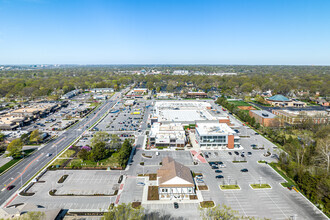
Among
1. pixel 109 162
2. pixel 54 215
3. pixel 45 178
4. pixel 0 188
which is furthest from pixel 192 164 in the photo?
pixel 0 188

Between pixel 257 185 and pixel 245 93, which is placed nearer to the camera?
pixel 257 185

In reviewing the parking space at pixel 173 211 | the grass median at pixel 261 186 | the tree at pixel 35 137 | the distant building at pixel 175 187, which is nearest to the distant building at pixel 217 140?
the grass median at pixel 261 186

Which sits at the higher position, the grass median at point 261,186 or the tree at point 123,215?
the tree at point 123,215

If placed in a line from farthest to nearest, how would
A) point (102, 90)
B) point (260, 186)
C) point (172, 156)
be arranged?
point (102, 90) → point (172, 156) → point (260, 186)

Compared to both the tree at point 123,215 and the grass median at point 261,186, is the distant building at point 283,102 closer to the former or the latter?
the grass median at point 261,186

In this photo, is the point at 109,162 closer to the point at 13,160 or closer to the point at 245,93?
the point at 13,160

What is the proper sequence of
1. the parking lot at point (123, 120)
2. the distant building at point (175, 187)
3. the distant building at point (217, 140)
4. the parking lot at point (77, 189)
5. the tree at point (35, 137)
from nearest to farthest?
1. the parking lot at point (77, 189)
2. the distant building at point (175, 187)
3. the distant building at point (217, 140)
4. the tree at point (35, 137)
5. the parking lot at point (123, 120)

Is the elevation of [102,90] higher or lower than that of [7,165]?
higher

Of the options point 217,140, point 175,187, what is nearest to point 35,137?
point 175,187

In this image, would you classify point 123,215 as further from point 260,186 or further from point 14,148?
point 14,148

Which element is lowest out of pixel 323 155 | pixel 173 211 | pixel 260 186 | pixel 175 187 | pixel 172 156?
pixel 173 211

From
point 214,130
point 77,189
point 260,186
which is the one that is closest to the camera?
point 77,189
